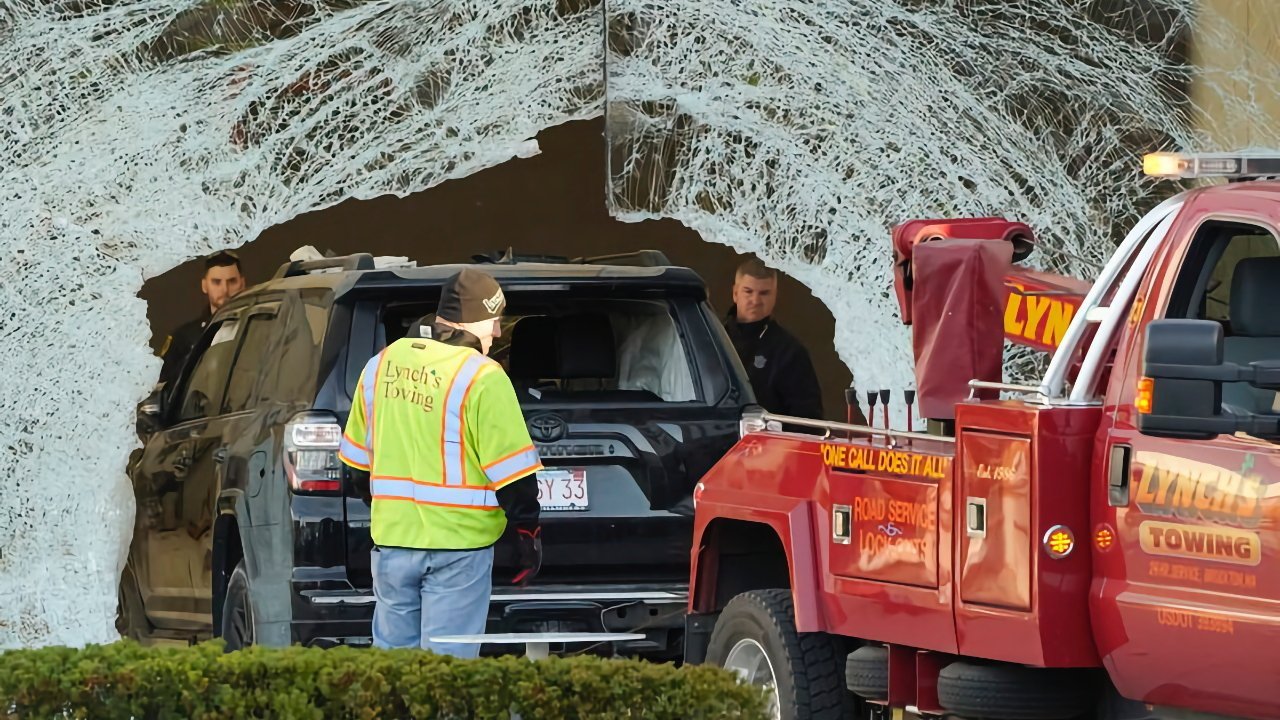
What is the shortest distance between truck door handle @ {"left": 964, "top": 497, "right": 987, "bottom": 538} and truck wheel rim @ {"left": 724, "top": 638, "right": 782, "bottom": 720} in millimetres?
1271

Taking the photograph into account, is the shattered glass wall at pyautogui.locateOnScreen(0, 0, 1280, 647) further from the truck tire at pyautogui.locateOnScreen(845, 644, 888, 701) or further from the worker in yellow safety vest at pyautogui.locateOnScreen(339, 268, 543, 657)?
the truck tire at pyautogui.locateOnScreen(845, 644, 888, 701)

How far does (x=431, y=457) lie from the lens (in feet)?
25.5

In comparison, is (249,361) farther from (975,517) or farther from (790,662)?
(975,517)

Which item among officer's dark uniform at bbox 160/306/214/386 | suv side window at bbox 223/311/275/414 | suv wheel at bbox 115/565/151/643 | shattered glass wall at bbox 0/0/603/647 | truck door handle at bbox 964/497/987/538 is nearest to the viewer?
truck door handle at bbox 964/497/987/538

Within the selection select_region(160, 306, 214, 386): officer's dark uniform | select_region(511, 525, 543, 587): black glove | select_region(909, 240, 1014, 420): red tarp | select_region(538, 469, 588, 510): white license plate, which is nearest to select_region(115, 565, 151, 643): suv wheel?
select_region(160, 306, 214, 386): officer's dark uniform

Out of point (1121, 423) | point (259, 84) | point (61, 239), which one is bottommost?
point (1121, 423)

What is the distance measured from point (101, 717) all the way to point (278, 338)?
4087 mm

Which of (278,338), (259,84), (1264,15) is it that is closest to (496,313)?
(278,338)

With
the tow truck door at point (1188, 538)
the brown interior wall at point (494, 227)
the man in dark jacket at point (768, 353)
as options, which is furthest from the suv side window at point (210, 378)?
the brown interior wall at point (494, 227)

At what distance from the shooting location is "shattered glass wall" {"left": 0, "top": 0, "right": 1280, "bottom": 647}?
36.6 ft

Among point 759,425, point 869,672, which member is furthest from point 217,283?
point 869,672

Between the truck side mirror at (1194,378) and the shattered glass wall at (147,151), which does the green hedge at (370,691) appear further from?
the shattered glass wall at (147,151)

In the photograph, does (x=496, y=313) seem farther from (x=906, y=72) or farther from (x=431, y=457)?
(x=906, y=72)

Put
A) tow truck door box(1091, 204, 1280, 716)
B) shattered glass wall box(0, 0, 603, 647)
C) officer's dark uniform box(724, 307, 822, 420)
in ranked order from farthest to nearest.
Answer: officer's dark uniform box(724, 307, 822, 420)
shattered glass wall box(0, 0, 603, 647)
tow truck door box(1091, 204, 1280, 716)
